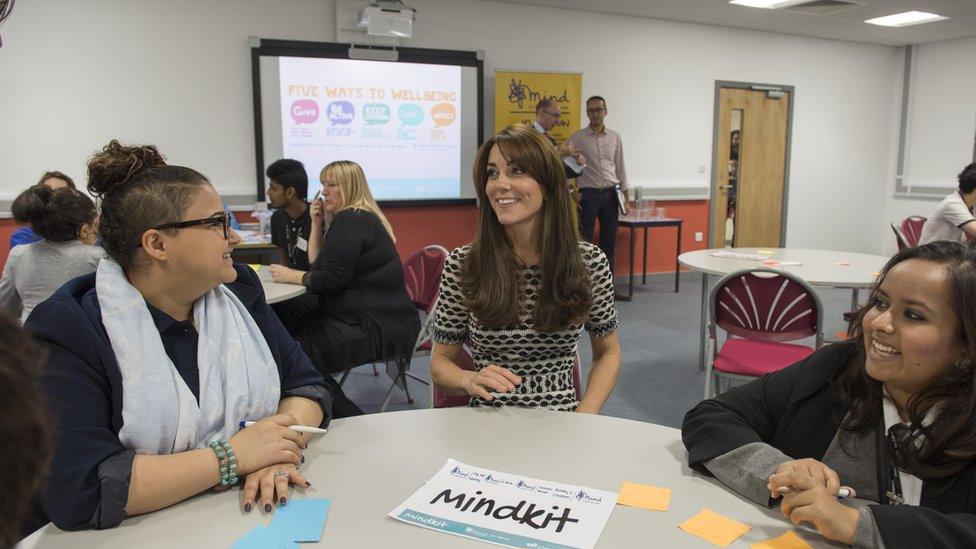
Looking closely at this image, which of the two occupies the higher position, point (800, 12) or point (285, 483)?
point (800, 12)

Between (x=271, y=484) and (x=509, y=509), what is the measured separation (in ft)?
1.34

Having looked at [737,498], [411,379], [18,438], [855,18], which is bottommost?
[411,379]

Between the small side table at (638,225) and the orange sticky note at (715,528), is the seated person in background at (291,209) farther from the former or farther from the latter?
the small side table at (638,225)

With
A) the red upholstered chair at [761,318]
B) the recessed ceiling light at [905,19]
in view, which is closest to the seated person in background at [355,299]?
the red upholstered chair at [761,318]

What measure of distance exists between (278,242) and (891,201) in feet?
27.7

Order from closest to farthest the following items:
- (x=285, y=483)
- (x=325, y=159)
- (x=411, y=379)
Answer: (x=285, y=483), (x=411, y=379), (x=325, y=159)

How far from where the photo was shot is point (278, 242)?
13.4 ft

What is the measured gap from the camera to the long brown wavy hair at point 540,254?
5.80ft

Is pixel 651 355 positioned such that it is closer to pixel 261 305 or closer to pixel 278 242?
pixel 278 242

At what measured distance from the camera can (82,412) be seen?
1.06 metres

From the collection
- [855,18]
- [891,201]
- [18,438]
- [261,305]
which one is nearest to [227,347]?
[261,305]

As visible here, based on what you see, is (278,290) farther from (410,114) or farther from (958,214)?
(958,214)

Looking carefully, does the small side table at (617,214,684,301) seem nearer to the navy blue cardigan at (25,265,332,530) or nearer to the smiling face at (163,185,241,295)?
the smiling face at (163,185,241,295)

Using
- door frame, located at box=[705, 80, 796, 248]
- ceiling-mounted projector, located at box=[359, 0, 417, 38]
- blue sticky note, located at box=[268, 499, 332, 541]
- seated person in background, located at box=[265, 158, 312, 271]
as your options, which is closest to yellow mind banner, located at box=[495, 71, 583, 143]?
ceiling-mounted projector, located at box=[359, 0, 417, 38]
